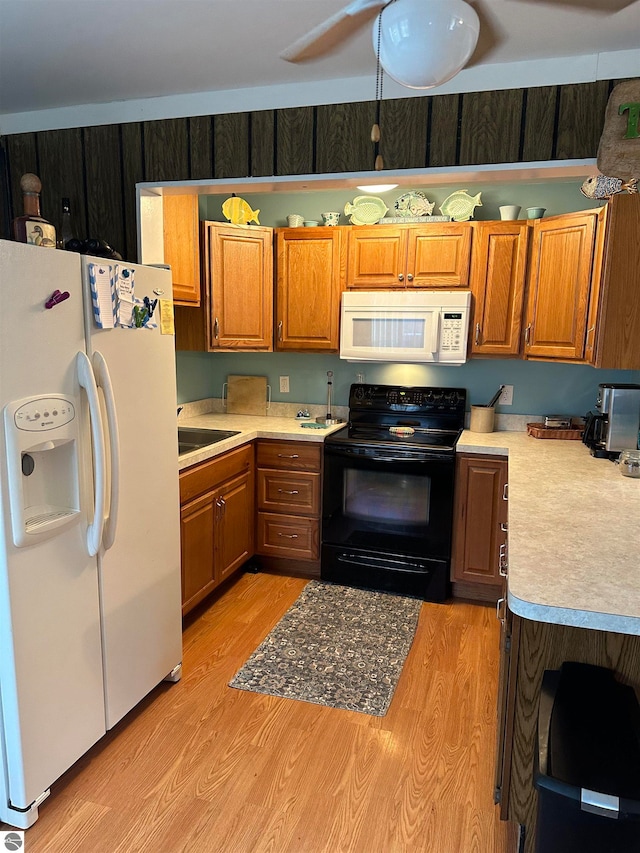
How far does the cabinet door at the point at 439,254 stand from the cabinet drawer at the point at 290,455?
114 centimetres

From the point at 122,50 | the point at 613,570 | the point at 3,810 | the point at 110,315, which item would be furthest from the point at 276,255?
the point at 3,810

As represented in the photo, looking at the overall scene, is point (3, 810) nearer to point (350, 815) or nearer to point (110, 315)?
point (350, 815)

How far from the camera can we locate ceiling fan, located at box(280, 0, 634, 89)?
47.1 inches

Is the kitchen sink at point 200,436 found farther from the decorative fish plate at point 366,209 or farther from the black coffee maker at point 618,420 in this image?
the black coffee maker at point 618,420

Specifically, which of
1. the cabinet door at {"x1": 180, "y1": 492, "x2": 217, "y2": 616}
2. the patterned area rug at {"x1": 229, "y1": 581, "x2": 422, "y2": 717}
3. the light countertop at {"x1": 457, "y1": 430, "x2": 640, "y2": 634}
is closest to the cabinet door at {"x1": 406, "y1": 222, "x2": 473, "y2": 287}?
the light countertop at {"x1": 457, "y1": 430, "x2": 640, "y2": 634}

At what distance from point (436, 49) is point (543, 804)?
5.31 feet

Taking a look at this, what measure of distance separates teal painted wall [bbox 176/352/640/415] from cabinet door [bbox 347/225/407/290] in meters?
0.59

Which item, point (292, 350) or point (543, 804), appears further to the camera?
point (292, 350)

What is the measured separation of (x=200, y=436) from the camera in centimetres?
334

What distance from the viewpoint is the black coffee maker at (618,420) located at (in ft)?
8.96

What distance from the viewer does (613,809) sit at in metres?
1.13

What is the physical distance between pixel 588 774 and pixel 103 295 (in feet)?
5.91

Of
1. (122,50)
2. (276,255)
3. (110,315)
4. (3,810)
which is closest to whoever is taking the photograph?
(3,810)

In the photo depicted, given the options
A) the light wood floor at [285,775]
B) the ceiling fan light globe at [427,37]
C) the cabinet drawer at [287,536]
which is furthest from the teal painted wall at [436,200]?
the light wood floor at [285,775]
